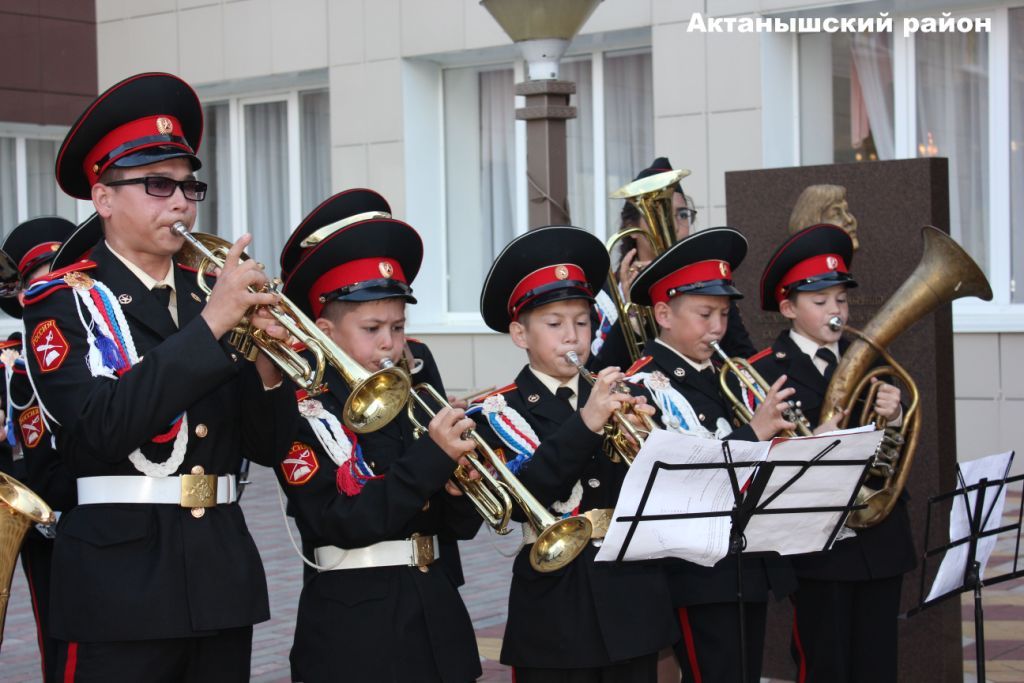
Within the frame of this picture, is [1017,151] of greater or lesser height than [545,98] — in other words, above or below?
above

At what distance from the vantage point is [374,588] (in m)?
3.68

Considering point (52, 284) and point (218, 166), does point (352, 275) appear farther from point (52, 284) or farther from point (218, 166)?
point (218, 166)

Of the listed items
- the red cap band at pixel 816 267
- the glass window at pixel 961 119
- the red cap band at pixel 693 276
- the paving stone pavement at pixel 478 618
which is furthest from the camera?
the glass window at pixel 961 119

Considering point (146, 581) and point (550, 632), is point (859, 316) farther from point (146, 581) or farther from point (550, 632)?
point (146, 581)

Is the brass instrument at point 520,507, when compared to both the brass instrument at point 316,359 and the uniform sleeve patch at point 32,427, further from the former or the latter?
the uniform sleeve patch at point 32,427

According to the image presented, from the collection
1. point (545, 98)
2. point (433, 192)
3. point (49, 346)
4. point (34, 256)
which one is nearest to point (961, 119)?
point (433, 192)

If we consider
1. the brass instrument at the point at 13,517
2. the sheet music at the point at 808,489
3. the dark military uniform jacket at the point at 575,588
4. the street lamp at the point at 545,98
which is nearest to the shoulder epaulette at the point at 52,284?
the brass instrument at the point at 13,517

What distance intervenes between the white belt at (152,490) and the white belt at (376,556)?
1.69 feet

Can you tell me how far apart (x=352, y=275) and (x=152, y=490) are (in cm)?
96

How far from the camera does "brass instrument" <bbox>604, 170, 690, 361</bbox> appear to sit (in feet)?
19.7

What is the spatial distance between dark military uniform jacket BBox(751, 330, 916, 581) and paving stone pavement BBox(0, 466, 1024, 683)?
1.08m

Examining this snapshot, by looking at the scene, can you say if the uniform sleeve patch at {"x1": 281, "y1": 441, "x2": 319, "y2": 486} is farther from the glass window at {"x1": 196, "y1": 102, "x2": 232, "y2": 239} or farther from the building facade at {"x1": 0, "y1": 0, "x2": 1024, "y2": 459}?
the glass window at {"x1": 196, "y1": 102, "x2": 232, "y2": 239}

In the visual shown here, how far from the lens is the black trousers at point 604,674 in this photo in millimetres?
3924

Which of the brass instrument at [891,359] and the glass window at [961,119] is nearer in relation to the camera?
the brass instrument at [891,359]
